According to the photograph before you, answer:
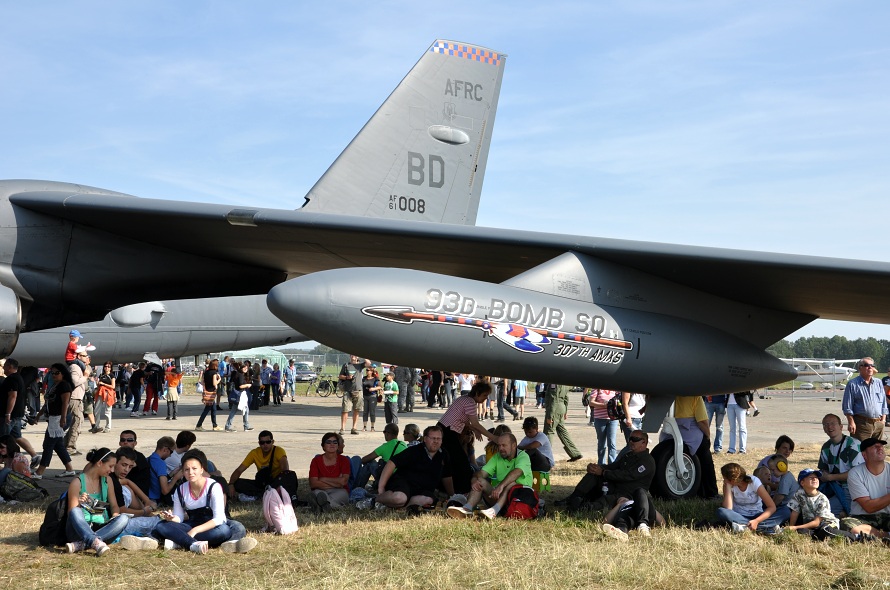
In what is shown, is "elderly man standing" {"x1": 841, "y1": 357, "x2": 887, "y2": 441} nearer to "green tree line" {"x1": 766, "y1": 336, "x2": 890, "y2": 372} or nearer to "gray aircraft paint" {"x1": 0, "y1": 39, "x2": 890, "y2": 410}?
"gray aircraft paint" {"x1": 0, "y1": 39, "x2": 890, "y2": 410}

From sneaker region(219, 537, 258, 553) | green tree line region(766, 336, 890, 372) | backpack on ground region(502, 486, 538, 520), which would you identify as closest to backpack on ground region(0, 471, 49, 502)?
sneaker region(219, 537, 258, 553)

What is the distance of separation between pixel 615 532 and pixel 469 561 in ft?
5.18

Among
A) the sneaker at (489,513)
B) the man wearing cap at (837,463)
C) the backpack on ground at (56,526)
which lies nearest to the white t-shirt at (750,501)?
the man wearing cap at (837,463)

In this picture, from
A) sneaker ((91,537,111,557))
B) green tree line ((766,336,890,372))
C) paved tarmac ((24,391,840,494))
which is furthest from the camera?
green tree line ((766,336,890,372))

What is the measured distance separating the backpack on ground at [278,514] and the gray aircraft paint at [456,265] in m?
1.60

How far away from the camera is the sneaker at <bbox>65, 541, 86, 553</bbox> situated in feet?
21.5

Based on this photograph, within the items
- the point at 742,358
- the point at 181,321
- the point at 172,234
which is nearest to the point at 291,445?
the point at 181,321

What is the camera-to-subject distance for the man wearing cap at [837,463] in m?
8.06

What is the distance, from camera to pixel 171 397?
69.9 feet

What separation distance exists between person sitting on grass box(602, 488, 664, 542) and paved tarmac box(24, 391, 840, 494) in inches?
194

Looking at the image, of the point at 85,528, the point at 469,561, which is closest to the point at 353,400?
the point at 85,528

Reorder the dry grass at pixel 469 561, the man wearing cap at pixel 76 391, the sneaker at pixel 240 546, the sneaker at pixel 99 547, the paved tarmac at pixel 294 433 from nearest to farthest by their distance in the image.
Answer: the dry grass at pixel 469 561 < the sneaker at pixel 99 547 < the sneaker at pixel 240 546 < the man wearing cap at pixel 76 391 < the paved tarmac at pixel 294 433

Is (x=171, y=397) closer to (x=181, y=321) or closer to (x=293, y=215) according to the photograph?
(x=181, y=321)

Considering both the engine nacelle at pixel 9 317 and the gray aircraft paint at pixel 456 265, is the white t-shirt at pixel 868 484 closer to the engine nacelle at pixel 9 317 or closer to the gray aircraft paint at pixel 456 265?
the gray aircraft paint at pixel 456 265
